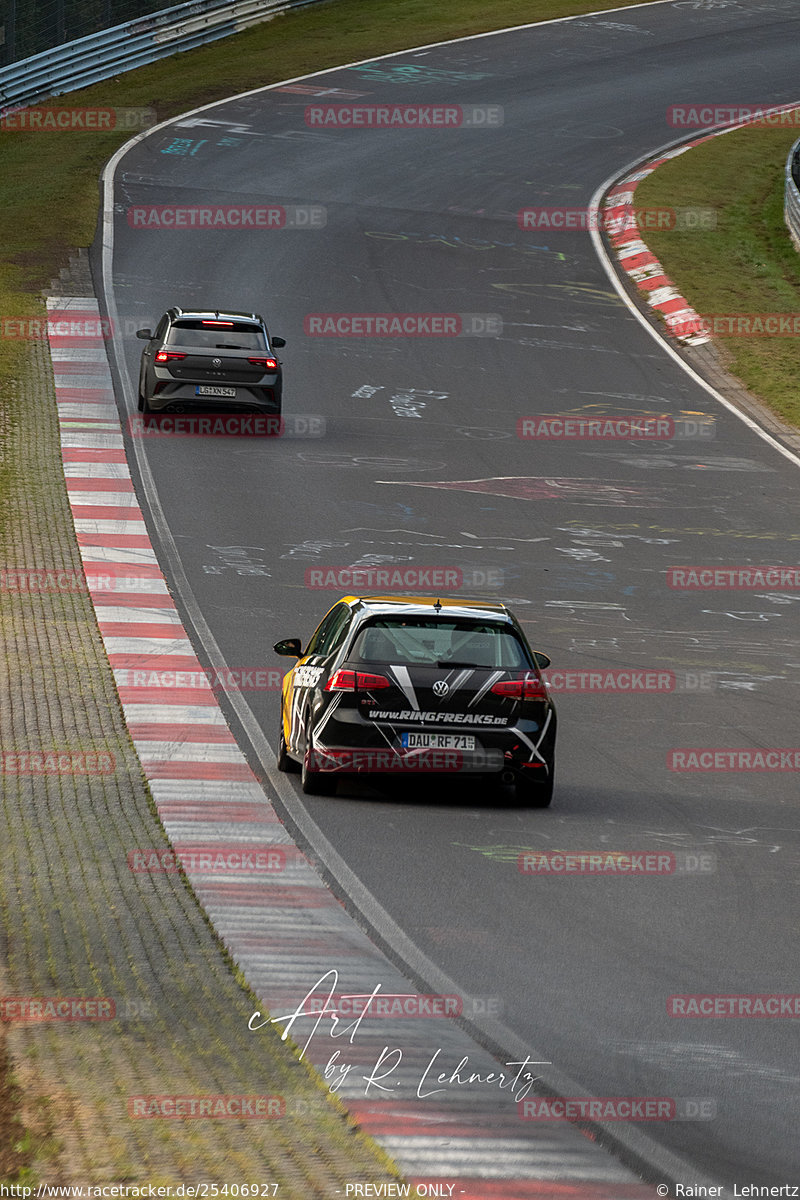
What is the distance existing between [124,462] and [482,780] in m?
13.5

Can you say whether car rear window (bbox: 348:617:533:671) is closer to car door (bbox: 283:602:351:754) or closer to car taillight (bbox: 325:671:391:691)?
car taillight (bbox: 325:671:391:691)

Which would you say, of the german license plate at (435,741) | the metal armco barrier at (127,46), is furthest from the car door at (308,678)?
the metal armco barrier at (127,46)

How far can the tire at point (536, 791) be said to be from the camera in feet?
38.0

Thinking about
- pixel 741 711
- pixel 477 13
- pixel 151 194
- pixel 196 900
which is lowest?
pixel 741 711

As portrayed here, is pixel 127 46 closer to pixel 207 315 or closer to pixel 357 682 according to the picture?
pixel 207 315

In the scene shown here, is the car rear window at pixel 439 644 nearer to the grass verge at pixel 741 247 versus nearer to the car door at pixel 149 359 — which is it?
the car door at pixel 149 359

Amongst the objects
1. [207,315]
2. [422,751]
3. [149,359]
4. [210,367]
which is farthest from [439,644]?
[207,315]

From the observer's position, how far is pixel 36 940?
8.22 m

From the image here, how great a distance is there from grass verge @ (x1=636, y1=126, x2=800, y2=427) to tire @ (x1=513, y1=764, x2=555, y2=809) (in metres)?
17.9

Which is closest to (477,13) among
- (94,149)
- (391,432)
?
(94,149)

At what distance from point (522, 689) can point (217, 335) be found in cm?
1570

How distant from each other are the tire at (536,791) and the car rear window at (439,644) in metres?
0.78

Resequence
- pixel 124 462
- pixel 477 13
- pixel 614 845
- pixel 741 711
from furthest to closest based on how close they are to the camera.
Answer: pixel 477 13 → pixel 124 462 → pixel 741 711 → pixel 614 845

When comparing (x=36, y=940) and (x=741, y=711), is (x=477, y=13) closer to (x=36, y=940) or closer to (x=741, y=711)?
(x=741, y=711)
